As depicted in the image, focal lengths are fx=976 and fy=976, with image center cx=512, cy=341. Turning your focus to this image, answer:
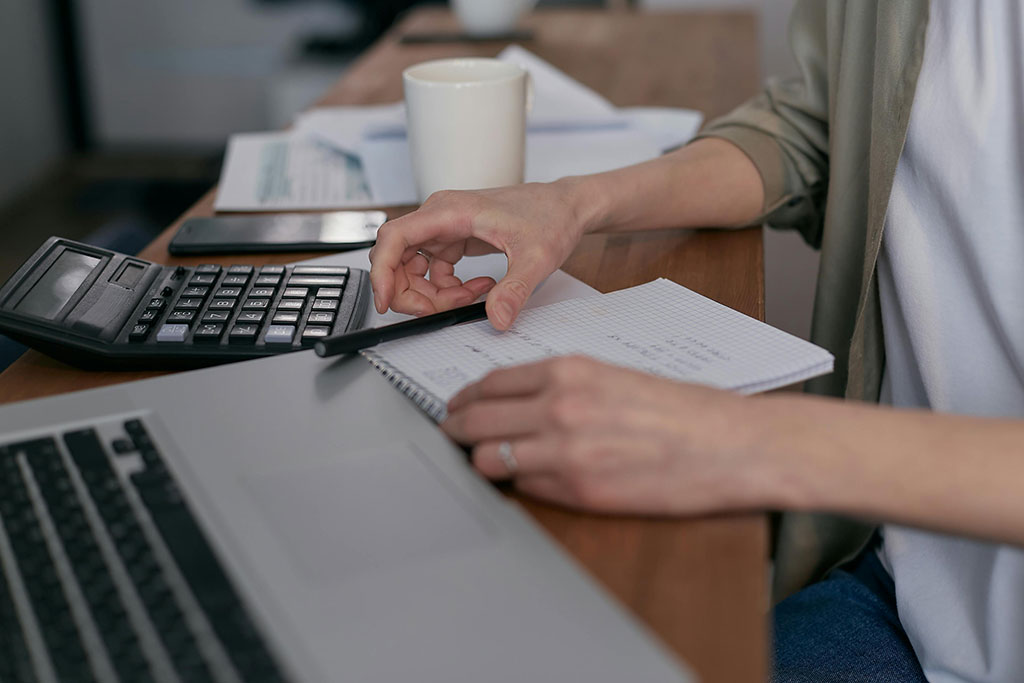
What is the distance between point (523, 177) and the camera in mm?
816

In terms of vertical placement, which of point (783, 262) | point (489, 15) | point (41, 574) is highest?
point (489, 15)

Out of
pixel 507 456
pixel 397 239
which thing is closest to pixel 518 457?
pixel 507 456

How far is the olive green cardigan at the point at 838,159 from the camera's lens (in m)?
0.67

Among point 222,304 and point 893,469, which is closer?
point 893,469

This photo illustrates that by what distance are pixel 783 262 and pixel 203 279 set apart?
1.09 metres

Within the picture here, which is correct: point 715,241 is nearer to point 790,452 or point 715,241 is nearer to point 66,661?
point 790,452

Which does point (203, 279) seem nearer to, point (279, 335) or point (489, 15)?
point (279, 335)

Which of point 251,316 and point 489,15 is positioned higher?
point 489,15

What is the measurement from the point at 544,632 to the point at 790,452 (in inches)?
5.4

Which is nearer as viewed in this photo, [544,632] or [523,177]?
[544,632]

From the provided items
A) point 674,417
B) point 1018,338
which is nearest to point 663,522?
point 674,417

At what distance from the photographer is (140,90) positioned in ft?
9.60

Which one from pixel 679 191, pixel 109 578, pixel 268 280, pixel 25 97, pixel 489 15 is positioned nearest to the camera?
pixel 109 578

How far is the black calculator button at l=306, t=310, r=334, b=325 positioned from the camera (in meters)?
0.57
